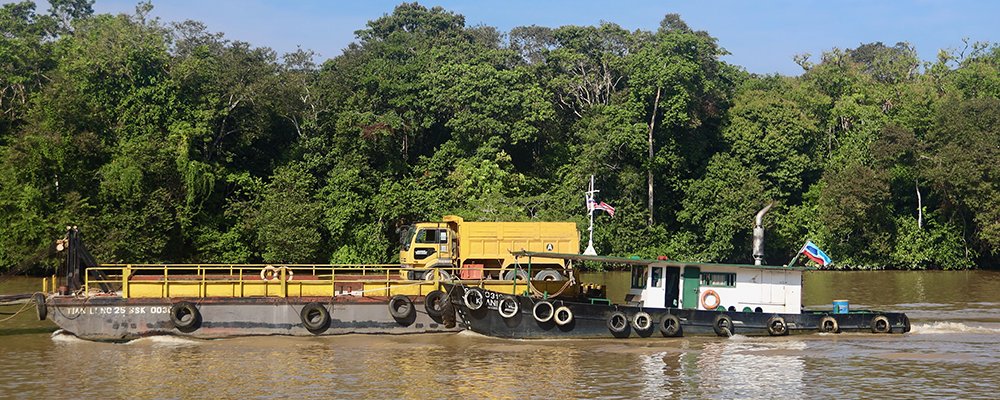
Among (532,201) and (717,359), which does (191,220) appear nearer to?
(532,201)

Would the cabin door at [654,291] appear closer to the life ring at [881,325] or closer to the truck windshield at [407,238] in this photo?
the life ring at [881,325]

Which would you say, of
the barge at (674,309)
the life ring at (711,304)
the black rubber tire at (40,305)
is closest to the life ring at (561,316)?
the barge at (674,309)

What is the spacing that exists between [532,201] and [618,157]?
7449 mm

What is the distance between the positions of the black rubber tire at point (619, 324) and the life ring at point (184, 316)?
1099cm

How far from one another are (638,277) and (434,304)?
237 inches

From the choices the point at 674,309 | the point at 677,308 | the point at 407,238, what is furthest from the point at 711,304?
the point at 407,238

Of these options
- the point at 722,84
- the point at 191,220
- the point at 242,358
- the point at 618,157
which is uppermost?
the point at 722,84

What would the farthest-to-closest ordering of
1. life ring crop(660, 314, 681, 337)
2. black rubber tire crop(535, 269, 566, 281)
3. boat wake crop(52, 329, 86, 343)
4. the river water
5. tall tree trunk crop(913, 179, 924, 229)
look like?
tall tree trunk crop(913, 179, 924, 229) → black rubber tire crop(535, 269, 566, 281) → life ring crop(660, 314, 681, 337) → boat wake crop(52, 329, 86, 343) → the river water

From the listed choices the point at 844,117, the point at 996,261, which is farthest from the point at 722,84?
the point at 996,261

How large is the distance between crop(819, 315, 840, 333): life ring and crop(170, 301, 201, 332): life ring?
678 inches

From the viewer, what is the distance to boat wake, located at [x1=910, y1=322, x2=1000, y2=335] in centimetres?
3250

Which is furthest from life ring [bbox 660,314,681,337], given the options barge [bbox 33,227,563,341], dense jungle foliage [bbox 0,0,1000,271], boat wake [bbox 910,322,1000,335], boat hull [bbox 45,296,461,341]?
dense jungle foliage [bbox 0,0,1000,271]

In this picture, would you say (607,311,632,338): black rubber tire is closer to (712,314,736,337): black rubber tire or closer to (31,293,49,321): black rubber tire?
(712,314,736,337): black rubber tire

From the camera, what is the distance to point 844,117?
229ft
